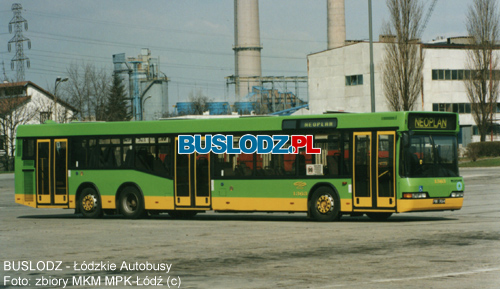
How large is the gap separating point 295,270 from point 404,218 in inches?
410

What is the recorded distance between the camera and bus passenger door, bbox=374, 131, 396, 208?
18.4 meters

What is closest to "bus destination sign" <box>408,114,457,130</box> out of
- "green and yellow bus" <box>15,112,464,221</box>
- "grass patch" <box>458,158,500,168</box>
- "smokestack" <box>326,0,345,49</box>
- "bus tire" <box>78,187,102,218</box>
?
"green and yellow bus" <box>15,112,464,221</box>

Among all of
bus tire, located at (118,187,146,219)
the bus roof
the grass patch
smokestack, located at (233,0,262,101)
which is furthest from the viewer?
smokestack, located at (233,0,262,101)

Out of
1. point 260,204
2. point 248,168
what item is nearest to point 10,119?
point 248,168

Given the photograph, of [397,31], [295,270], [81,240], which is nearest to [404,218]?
[81,240]

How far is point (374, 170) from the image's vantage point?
61.3 feet

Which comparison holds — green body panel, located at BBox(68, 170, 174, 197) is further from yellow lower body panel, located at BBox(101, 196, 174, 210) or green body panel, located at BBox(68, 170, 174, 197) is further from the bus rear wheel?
the bus rear wheel

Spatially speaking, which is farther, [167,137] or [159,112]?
[159,112]

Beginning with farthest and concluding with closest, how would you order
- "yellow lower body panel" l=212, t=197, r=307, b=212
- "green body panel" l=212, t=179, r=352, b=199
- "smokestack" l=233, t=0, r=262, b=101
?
"smokestack" l=233, t=0, r=262, b=101
"yellow lower body panel" l=212, t=197, r=307, b=212
"green body panel" l=212, t=179, r=352, b=199

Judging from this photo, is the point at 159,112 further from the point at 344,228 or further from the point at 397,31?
the point at 344,228

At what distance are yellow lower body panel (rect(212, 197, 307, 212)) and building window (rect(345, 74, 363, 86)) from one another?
57345mm

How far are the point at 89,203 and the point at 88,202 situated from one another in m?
0.04

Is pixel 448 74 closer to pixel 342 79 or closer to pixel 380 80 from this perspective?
pixel 380 80

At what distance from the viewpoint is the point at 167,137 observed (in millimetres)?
21828
